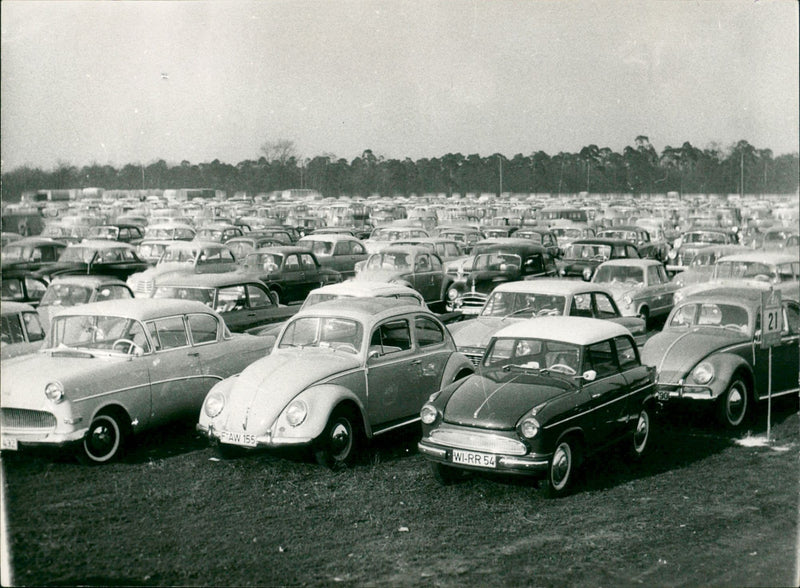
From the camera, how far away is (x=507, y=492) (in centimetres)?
730

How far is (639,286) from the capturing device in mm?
15422

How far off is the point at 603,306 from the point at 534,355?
15.5 feet

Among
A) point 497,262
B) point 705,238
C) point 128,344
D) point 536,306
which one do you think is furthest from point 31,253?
point 705,238

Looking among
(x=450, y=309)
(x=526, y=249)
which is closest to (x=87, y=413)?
(x=450, y=309)

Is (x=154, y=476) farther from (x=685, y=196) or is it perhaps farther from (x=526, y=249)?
(x=685, y=196)

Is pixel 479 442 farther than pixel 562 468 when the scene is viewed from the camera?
No

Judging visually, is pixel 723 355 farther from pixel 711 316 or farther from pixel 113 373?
pixel 113 373

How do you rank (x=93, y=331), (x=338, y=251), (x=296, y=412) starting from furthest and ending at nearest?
(x=338, y=251) < (x=93, y=331) < (x=296, y=412)

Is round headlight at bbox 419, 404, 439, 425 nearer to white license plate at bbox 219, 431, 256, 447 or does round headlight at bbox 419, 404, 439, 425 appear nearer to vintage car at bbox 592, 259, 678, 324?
white license plate at bbox 219, 431, 256, 447

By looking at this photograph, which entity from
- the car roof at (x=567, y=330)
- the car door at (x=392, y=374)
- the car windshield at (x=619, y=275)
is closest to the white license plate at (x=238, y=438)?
the car door at (x=392, y=374)

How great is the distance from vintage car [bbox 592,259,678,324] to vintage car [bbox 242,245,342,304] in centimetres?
604

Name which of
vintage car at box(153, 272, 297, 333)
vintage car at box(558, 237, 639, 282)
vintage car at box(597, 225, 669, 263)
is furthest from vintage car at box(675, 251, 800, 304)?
vintage car at box(597, 225, 669, 263)

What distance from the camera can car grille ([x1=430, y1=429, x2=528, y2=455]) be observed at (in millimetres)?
6762

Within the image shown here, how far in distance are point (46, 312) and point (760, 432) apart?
981cm
